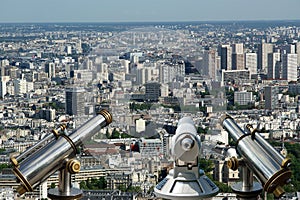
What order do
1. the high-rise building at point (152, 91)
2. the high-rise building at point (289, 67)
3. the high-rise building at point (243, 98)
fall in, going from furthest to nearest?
the high-rise building at point (289, 67)
the high-rise building at point (243, 98)
the high-rise building at point (152, 91)

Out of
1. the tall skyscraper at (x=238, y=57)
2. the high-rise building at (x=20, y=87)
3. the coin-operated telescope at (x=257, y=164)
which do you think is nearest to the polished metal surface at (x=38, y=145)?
the coin-operated telescope at (x=257, y=164)

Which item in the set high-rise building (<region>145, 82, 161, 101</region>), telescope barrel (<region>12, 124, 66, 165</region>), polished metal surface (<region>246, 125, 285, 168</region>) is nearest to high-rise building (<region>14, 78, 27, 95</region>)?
high-rise building (<region>145, 82, 161, 101</region>)

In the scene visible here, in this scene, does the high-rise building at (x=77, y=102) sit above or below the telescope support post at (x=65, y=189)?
below

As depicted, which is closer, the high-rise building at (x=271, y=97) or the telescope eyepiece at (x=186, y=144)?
the telescope eyepiece at (x=186, y=144)

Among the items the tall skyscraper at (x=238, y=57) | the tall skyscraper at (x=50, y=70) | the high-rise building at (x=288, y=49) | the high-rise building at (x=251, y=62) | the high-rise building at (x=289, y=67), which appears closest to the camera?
the high-rise building at (x=289, y=67)

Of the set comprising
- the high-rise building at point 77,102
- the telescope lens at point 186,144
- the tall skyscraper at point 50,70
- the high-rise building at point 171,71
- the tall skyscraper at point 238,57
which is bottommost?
the tall skyscraper at point 50,70

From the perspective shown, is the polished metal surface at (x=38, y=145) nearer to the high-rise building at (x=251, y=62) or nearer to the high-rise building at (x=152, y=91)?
the high-rise building at (x=152, y=91)
